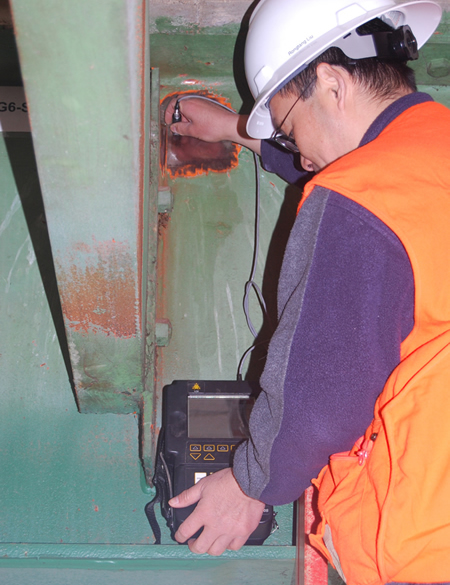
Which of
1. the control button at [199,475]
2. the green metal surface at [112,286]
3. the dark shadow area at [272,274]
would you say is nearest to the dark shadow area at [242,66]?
the green metal surface at [112,286]

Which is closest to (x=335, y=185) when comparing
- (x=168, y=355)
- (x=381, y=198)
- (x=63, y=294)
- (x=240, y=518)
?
(x=381, y=198)

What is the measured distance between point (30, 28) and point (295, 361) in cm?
54

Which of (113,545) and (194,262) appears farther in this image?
(194,262)

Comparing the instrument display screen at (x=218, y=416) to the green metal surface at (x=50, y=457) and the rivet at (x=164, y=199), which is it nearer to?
the green metal surface at (x=50, y=457)

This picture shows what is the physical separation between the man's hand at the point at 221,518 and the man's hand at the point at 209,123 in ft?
2.87

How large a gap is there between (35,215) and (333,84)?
0.87 meters

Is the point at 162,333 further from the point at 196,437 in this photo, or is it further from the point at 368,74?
the point at 368,74

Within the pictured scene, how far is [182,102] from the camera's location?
4.83 ft


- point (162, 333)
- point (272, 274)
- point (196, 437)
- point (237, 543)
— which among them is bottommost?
point (237, 543)

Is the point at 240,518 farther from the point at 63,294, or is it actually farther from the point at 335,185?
the point at 335,185

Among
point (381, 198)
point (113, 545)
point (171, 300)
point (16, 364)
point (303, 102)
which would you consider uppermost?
point (303, 102)

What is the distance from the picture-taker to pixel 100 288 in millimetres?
926

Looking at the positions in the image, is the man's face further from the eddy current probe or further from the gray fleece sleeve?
the eddy current probe

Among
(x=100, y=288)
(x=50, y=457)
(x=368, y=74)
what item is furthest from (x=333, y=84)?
(x=50, y=457)
